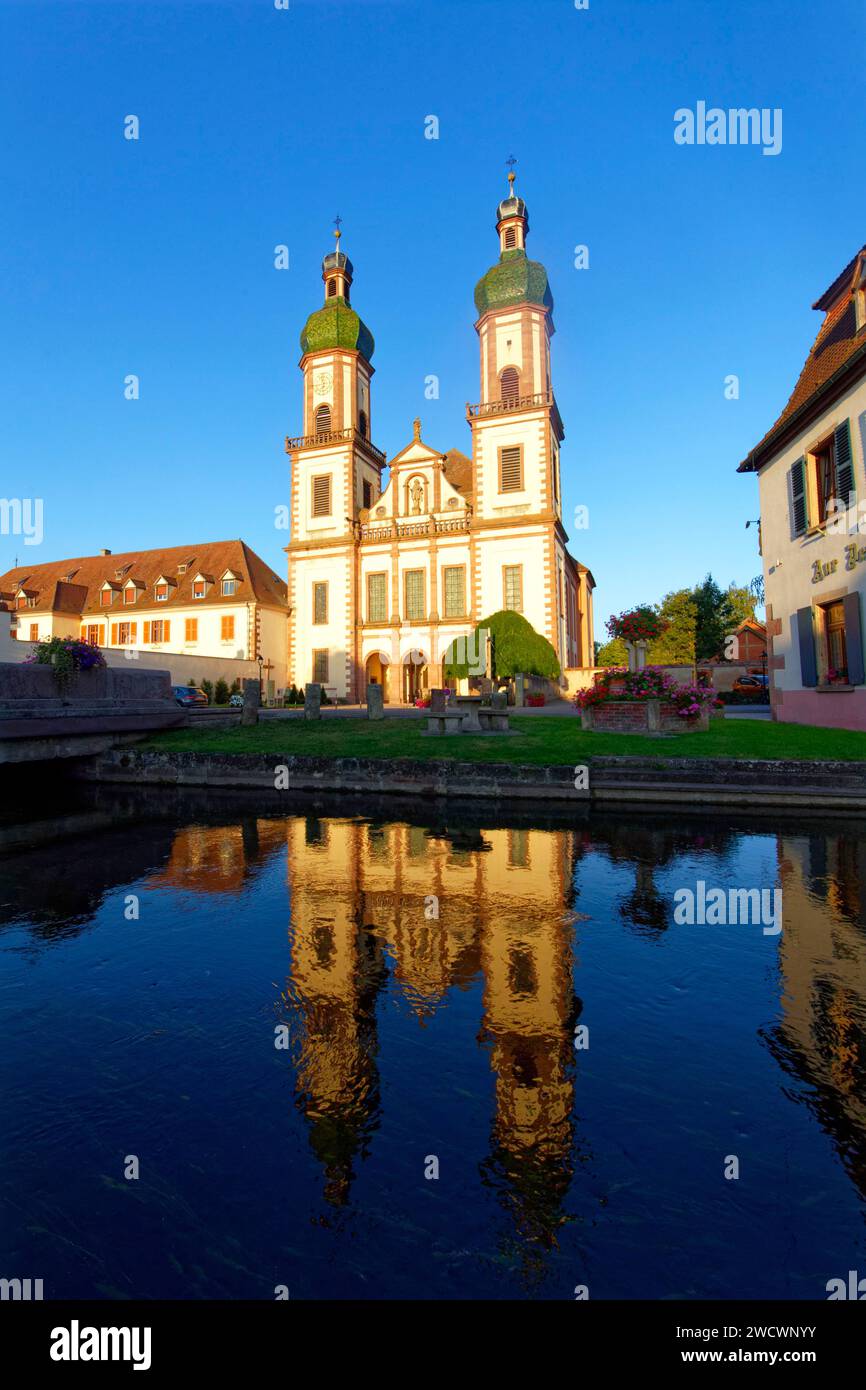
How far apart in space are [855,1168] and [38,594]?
59.2 meters

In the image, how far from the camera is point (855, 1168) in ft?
8.47

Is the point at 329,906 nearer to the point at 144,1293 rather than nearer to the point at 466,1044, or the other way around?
the point at 466,1044

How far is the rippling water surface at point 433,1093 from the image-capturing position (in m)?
2.21

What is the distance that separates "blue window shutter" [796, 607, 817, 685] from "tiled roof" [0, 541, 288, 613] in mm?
35963

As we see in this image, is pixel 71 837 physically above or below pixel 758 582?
below

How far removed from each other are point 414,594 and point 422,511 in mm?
5318

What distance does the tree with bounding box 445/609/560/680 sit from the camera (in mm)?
31234

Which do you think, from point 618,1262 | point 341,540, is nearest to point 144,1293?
point 618,1262

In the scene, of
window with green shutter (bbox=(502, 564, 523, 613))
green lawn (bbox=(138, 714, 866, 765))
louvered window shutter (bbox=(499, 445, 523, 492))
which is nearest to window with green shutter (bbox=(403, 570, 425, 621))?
window with green shutter (bbox=(502, 564, 523, 613))

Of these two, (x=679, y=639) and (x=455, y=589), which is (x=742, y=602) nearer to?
(x=679, y=639)

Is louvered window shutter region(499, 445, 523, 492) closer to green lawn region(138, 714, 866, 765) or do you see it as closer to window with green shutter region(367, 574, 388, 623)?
window with green shutter region(367, 574, 388, 623)

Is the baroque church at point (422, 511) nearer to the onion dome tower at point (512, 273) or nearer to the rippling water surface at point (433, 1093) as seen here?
the onion dome tower at point (512, 273)

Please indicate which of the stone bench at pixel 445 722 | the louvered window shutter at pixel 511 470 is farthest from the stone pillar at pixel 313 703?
the louvered window shutter at pixel 511 470

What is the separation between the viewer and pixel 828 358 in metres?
16.9
